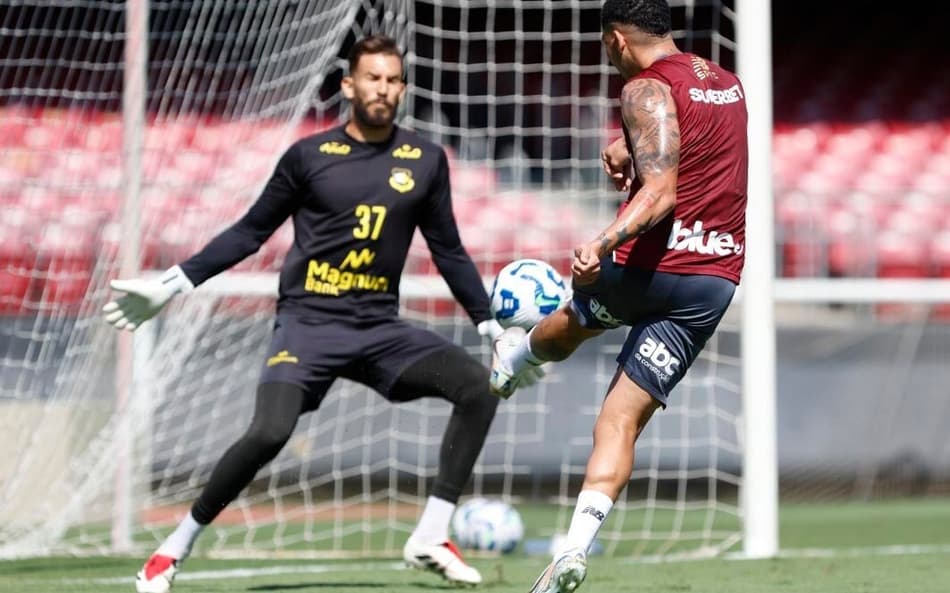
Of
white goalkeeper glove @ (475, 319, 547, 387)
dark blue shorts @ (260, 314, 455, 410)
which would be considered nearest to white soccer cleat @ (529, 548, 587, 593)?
white goalkeeper glove @ (475, 319, 547, 387)

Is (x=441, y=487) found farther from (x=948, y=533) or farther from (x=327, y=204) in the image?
(x=948, y=533)

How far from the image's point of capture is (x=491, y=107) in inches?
484

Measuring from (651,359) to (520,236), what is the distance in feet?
23.2

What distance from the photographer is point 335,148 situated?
5957mm

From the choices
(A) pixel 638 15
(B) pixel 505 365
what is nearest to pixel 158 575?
(B) pixel 505 365

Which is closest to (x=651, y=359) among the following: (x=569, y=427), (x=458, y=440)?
(x=458, y=440)

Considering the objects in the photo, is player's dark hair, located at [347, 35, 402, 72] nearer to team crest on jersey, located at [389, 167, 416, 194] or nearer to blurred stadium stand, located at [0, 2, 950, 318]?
team crest on jersey, located at [389, 167, 416, 194]

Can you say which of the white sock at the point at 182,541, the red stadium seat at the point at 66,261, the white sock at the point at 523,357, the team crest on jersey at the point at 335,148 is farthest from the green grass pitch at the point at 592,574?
the red stadium seat at the point at 66,261

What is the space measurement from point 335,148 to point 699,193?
1.86 meters

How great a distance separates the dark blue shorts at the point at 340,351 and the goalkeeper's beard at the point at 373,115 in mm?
747

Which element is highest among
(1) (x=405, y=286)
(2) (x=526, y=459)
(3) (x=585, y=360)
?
(1) (x=405, y=286)

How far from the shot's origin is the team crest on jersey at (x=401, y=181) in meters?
5.95

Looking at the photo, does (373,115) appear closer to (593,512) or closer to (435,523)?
(435,523)

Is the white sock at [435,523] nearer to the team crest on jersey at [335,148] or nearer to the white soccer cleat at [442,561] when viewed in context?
the white soccer cleat at [442,561]
